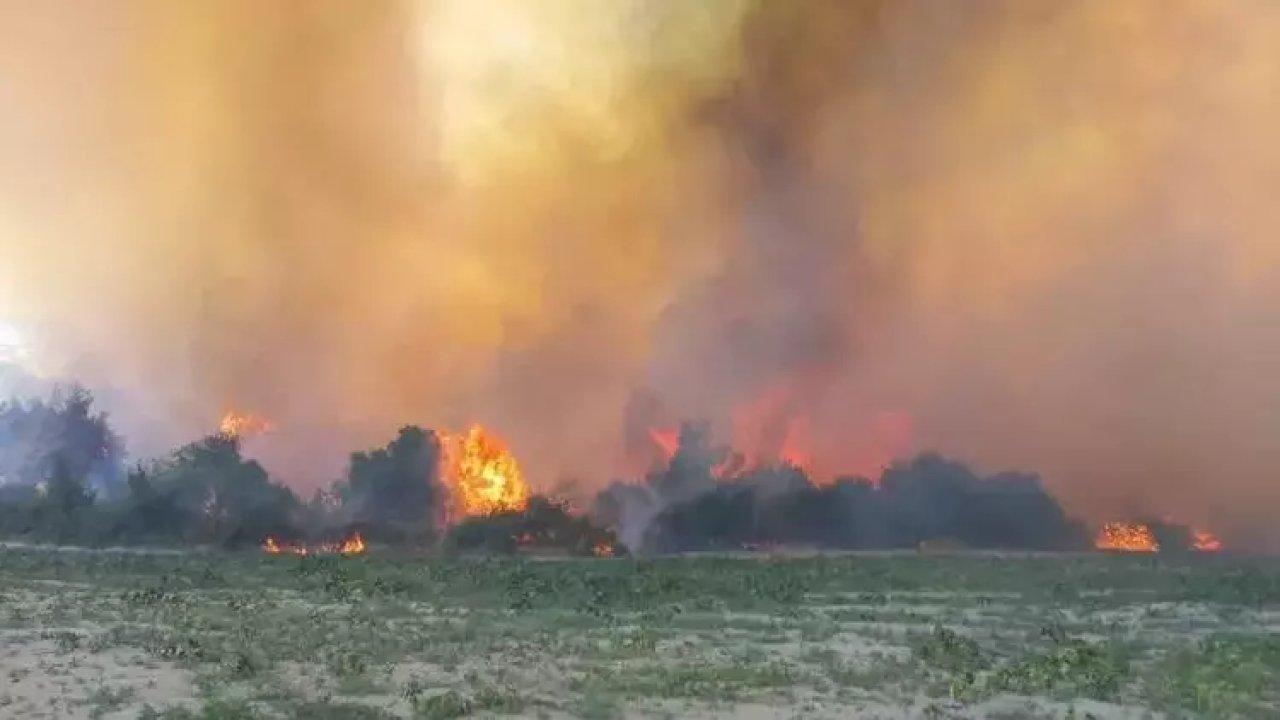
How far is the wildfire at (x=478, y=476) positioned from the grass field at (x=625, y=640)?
978 cm

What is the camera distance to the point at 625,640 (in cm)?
2561

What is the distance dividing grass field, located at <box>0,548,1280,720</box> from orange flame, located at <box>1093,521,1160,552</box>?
1123 centimetres

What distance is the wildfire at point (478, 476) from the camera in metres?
51.6

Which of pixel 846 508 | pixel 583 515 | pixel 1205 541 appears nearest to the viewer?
pixel 583 515

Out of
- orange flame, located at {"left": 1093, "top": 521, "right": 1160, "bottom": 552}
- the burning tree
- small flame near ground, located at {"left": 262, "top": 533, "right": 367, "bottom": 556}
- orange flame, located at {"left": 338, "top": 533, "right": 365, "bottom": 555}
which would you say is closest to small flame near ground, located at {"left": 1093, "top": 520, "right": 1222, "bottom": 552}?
orange flame, located at {"left": 1093, "top": 521, "right": 1160, "bottom": 552}

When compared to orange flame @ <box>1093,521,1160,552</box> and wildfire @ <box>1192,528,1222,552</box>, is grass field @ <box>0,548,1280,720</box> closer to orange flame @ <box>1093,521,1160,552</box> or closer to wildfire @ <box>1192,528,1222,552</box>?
orange flame @ <box>1093,521,1160,552</box>

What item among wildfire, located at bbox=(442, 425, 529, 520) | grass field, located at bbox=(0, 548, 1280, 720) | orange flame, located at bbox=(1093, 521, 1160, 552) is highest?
wildfire, located at bbox=(442, 425, 529, 520)

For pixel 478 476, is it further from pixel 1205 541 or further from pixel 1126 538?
pixel 1205 541

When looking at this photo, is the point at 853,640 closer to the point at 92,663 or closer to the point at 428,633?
the point at 428,633

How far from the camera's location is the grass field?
19.6 m

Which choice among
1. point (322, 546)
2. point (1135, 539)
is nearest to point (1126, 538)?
point (1135, 539)

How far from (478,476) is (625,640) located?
2750 centimetres

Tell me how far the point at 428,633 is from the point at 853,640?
9474mm

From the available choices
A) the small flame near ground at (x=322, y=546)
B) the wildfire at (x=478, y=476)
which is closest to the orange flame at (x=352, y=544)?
the small flame near ground at (x=322, y=546)
